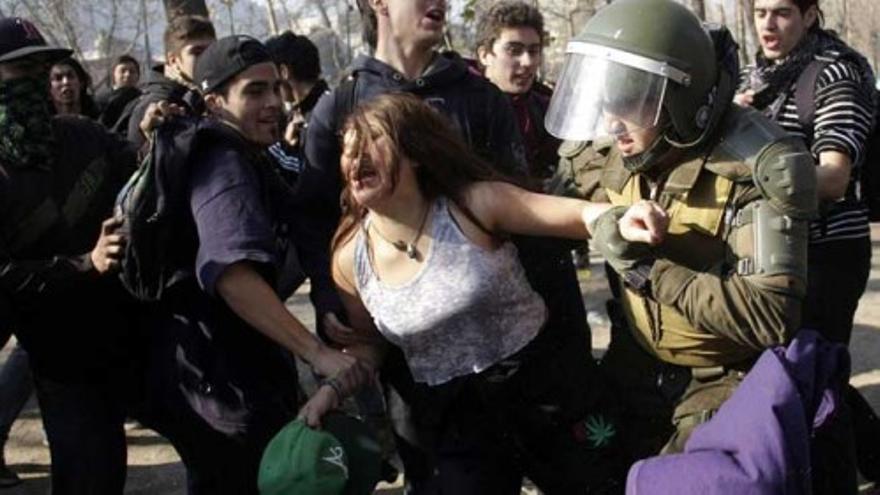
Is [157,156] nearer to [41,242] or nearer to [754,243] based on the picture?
[41,242]

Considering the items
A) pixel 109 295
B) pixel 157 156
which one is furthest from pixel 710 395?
pixel 109 295

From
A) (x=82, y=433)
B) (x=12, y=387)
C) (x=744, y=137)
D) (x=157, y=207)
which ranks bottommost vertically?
(x=12, y=387)

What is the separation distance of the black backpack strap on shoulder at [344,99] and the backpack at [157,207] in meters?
0.46

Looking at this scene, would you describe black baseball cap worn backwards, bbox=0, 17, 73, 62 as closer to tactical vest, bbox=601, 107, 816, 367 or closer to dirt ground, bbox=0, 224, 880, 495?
tactical vest, bbox=601, 107, 816, 367

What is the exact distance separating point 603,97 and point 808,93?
3.65 ft

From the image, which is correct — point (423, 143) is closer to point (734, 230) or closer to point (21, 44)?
point (734, 230)

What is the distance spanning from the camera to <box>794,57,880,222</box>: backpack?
3.12 meters

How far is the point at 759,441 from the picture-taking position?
1729 mm

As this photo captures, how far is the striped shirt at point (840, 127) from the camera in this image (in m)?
3.01

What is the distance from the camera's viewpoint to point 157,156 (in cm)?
261

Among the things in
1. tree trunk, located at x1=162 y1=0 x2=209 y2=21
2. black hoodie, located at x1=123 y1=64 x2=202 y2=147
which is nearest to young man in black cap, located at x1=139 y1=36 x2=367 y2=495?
black hoodie, located at x1=123 y1=64 x2=202 y2=147

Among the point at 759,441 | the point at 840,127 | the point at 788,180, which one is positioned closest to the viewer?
the point at 759,441

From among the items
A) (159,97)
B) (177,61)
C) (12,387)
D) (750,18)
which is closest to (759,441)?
(159,97)

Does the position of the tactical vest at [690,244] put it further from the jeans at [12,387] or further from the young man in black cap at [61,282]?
the jeans at [12,387]
